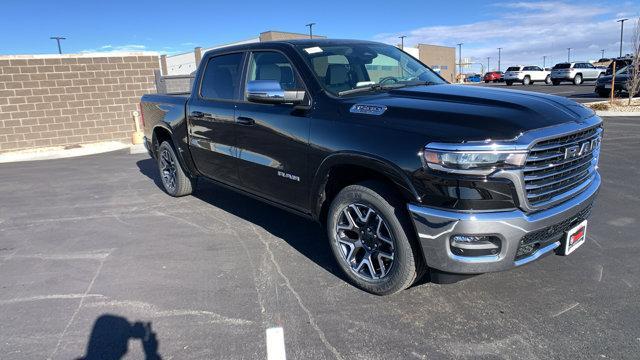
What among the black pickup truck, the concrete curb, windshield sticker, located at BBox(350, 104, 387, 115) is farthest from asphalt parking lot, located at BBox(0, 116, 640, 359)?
the concrete curb

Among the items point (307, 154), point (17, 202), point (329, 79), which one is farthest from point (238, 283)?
point (17, 202)

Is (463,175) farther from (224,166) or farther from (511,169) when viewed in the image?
(224,166)

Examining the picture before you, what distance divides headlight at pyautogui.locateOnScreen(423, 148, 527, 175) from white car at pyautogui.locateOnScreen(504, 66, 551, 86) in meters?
43.9

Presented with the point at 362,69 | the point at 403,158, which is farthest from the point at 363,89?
the point at 403,158

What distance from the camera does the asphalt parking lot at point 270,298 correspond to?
2.97 metres

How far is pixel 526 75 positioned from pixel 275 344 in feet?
148

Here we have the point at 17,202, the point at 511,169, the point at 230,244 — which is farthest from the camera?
the point at 17,202

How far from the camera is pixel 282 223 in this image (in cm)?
536

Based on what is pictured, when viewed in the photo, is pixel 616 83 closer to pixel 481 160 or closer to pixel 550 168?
pixel 550 168

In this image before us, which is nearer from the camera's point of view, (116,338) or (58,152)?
(116,338)

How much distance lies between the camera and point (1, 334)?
3252mm

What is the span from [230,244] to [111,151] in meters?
8.65

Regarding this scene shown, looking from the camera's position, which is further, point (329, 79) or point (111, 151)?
point (111, 151)

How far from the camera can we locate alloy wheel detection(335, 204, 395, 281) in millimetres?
3408
